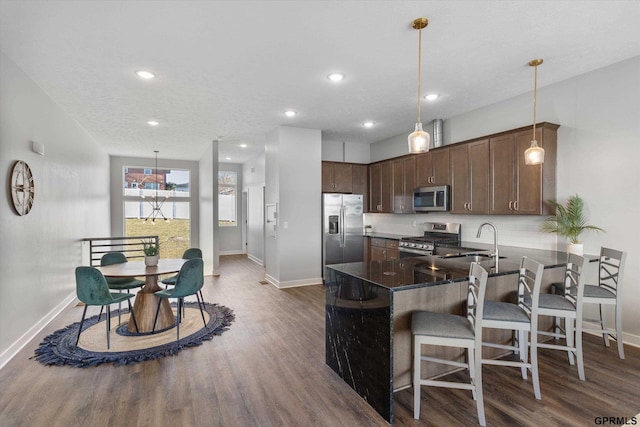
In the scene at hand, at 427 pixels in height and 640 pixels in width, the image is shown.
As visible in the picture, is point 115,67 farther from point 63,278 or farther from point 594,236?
point 594,236

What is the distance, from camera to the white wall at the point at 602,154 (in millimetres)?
3238

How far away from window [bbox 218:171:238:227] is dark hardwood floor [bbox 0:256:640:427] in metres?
6.74

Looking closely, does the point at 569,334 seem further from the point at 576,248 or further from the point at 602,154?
the point at 602,154

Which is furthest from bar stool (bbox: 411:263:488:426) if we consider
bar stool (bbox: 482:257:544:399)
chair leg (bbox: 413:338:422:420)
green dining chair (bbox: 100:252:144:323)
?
green dining chair (bbox: 100:252:144:323)

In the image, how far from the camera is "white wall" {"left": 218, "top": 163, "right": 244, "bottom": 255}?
32.5 ft

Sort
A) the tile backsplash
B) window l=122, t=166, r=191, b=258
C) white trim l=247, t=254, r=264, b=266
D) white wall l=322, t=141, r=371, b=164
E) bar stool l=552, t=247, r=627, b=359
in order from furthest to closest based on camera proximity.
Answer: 1. window l=122, t=166, r=191, b=258
2. white trim l=247, t=254, r=264, b=266
3. white wall l=322, t=141, r=371, b=164
4. the tile backsplash
5. bar stool l=552, t=247, r=627, b=359

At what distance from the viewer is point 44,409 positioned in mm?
2250

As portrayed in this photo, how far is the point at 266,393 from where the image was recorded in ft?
8.02

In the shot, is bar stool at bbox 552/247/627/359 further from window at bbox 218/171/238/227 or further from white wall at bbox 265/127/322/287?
window at bbox 218/171/238/227

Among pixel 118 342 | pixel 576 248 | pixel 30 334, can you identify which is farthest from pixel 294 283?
pixel 576 248

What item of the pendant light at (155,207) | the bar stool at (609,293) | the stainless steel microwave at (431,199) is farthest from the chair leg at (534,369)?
the pendant light at (155,207)

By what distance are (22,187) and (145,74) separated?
1.74 m

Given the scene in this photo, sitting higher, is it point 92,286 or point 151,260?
point 151,260

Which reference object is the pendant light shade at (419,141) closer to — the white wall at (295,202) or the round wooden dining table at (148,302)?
the round wooden dining table at (148,302)
